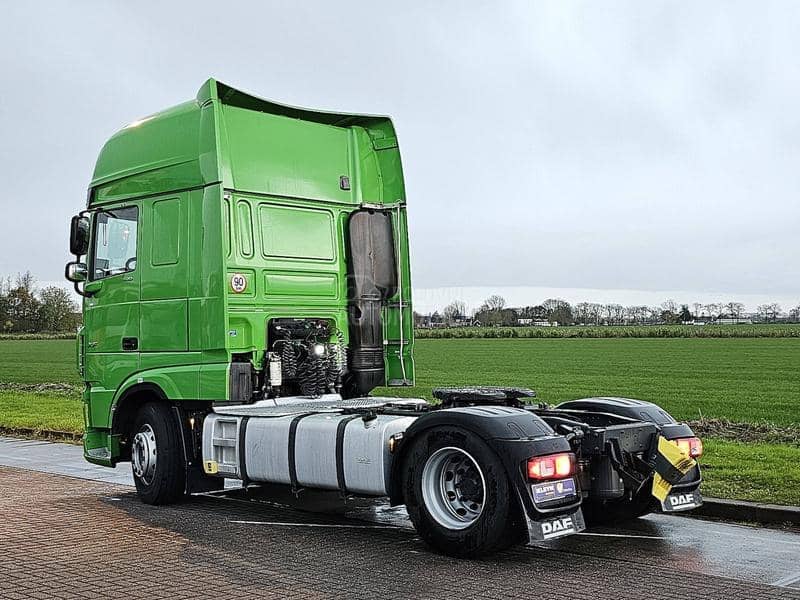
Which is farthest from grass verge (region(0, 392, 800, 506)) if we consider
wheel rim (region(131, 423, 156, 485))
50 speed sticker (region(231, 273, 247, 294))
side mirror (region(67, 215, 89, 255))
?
side mirror (region(67, 215, 89, 255))

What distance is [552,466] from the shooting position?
24.7ft

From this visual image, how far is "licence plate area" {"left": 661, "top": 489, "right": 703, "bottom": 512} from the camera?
846cm

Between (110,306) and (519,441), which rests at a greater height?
(110,306)

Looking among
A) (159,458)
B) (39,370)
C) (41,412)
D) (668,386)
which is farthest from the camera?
(39,370)

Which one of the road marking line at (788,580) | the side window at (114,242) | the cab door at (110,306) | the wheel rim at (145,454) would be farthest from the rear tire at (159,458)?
the road marking line at (788,580)

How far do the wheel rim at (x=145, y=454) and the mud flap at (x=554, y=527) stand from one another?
187 inches

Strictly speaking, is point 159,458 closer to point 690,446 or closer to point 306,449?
point 306,449

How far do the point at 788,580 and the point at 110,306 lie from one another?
7.44 meters

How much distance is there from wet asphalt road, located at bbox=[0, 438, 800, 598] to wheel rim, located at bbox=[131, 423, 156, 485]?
0.31 m

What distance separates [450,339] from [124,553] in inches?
3802

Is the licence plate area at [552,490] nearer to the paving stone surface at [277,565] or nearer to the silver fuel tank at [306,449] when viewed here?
the paving stone surface at [277,565]

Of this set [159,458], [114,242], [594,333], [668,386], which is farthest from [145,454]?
[594,333]

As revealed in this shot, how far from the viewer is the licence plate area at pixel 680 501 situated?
27.8 feet

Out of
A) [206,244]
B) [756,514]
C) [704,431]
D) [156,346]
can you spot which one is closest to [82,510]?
[156,346]
